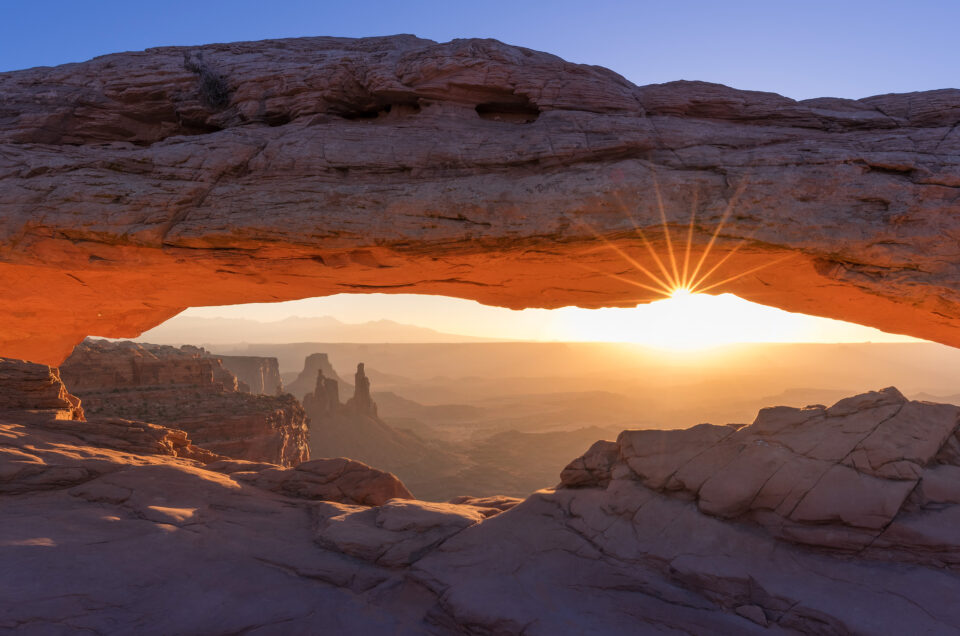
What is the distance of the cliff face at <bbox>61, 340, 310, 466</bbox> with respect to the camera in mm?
27641

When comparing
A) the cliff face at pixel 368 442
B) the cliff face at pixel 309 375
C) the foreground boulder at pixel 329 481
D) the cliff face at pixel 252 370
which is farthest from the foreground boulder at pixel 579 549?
the cliff face at pixel 309 375

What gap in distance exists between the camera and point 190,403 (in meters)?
30.5

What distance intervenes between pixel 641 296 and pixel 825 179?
497cm

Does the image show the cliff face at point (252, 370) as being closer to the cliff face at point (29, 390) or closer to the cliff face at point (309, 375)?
the cliff face at point (309, 375)

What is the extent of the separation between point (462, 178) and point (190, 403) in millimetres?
28807

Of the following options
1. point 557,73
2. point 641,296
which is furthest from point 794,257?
point 557,73

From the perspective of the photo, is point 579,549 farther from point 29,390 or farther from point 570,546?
point 29,390

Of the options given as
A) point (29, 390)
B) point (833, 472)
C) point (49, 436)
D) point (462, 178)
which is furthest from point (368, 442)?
point (833, 472)

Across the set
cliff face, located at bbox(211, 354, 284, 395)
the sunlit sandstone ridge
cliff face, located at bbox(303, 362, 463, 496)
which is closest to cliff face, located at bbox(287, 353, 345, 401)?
cliff face, located at bbox(211, 354, 284, 395)

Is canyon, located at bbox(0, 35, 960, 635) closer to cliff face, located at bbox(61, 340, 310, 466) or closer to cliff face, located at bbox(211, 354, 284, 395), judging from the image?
cliff face, located at bbox(61, 340, 310, 466)

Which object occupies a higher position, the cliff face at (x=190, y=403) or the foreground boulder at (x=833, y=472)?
the foreground boulder at (x=833, y=472)

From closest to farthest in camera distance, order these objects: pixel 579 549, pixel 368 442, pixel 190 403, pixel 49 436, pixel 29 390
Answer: pixel 579 549, pixel 49 436, pixel 29 390, pixel 190 403, pixel 368 442

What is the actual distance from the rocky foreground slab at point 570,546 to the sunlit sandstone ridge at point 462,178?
3318 millimetres

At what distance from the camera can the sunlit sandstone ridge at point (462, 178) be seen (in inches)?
350
